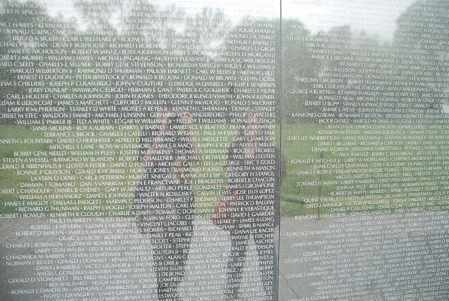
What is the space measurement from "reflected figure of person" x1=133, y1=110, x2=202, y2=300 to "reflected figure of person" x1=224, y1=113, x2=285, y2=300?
17.8 inches

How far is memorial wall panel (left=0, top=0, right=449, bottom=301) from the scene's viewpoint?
9.96ft

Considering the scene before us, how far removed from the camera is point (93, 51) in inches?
119

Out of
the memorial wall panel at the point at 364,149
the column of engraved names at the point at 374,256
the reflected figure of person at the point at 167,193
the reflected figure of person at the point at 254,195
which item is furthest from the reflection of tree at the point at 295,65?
the column of engraved names at the point at 374,256

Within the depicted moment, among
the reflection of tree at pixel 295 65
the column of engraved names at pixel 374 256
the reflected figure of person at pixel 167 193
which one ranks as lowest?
the column of engraved names at pixel 374 256

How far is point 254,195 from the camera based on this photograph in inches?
131

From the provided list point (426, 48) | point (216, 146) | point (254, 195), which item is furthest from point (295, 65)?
point (426, 48)

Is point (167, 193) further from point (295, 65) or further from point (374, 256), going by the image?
point (374, 256)

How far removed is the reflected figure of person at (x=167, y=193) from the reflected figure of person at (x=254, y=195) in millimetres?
451

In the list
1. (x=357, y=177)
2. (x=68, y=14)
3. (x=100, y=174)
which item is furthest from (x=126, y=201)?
(x=357, y=177)

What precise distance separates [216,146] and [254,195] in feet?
Answer: 2.17

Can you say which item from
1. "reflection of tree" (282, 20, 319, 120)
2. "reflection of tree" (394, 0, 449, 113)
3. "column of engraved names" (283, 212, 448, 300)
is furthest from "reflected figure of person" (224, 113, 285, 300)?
"reflection of tree" (394, 0, 449, 113)

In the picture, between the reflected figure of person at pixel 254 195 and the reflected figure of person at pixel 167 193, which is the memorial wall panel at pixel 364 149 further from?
the reflected figure of person at pixel 167 193

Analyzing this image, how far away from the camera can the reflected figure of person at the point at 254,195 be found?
327 centimetres

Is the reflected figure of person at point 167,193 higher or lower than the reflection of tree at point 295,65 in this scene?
lower
